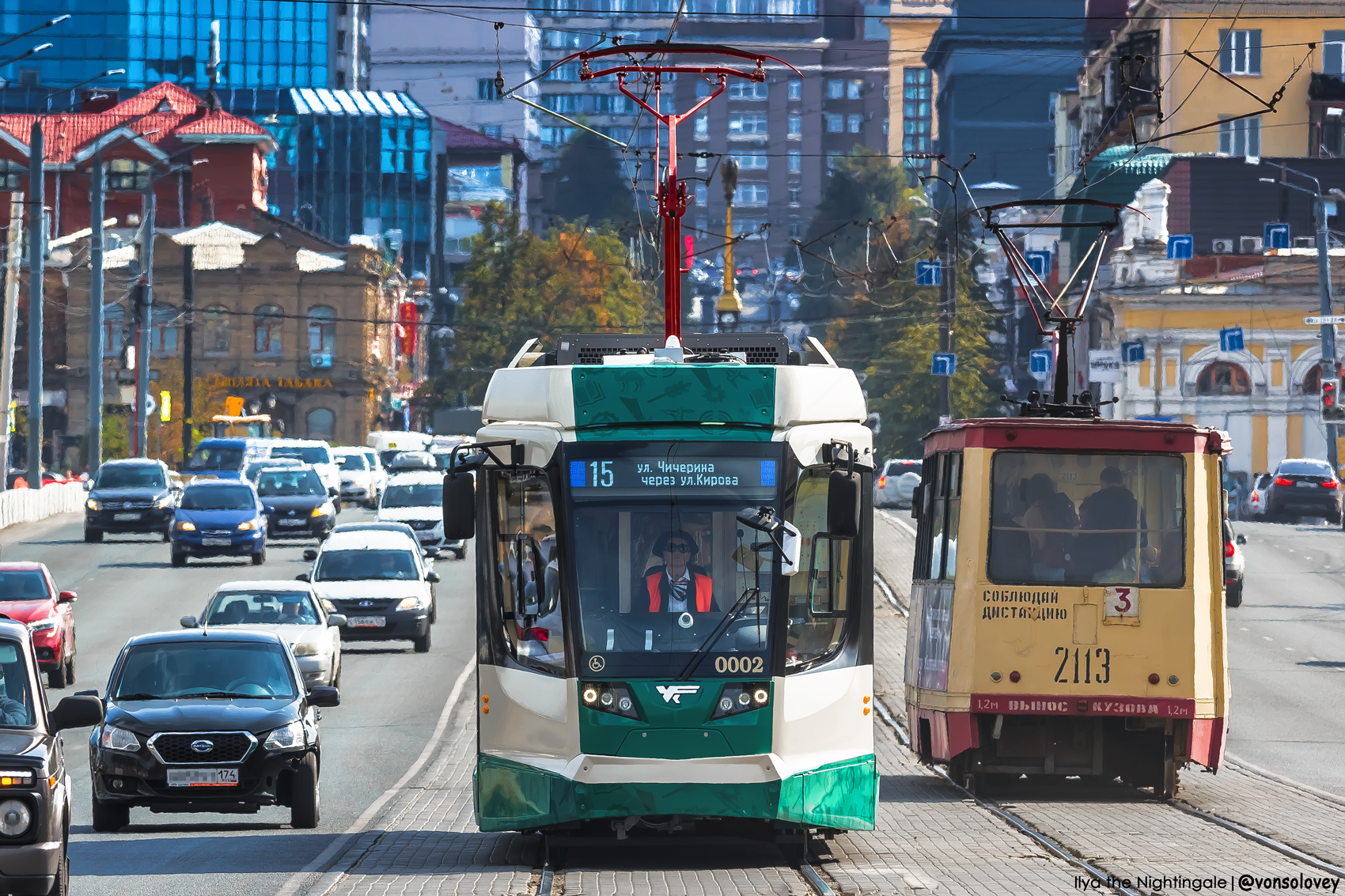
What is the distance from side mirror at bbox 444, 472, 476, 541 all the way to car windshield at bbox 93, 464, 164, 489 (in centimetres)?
3904

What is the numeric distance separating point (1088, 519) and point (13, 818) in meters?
9.54

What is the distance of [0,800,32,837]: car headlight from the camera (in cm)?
1088

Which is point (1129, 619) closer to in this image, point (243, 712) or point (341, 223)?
point (243, 712)

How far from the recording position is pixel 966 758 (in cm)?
1850

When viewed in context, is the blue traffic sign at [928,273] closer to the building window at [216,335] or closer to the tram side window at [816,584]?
the building window at [216,335]

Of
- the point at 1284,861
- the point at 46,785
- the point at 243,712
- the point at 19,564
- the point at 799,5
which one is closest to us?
the point at 46,785

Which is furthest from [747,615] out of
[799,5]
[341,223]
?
[799,5]

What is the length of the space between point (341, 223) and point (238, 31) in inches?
787

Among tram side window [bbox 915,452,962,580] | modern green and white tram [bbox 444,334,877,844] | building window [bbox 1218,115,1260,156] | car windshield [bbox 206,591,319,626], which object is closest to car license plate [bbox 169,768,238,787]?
modern green and white tram [bbox 444,334,877,844]

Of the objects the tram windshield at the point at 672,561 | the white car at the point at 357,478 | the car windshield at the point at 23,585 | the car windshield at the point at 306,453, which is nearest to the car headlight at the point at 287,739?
the tram windshield at the point at 672,561

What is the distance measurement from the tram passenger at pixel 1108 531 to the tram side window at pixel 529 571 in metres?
5.62

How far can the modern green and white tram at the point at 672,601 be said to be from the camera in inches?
523

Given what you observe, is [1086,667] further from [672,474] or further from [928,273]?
[928,273]

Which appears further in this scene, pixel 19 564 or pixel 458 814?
pixel 19 564
